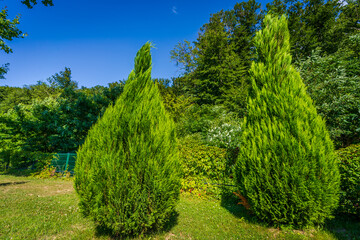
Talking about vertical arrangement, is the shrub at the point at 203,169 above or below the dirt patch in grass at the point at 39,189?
above

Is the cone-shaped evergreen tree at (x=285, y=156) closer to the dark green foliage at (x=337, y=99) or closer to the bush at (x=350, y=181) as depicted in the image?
the bush at (x=350, y=181)

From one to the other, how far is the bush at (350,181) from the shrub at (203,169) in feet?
10.5

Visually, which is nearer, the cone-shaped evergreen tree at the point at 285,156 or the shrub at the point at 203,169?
the cone-shaped evergreen tree at the point at 285,156

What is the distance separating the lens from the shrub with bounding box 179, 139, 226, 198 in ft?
20.3

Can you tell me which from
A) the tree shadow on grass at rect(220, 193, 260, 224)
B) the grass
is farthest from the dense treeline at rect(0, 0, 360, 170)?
the grass

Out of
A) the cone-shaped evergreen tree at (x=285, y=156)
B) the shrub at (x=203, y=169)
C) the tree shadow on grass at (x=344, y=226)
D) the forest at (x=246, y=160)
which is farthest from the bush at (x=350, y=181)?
the shrub at (x=203, y=169)

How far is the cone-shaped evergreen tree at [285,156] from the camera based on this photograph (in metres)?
3.06

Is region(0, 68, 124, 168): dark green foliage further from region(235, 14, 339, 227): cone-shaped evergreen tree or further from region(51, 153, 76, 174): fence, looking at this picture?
region(235, 14, 339, 227): cone-shaped evergreen tree

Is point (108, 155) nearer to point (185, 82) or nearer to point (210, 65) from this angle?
point (210, 65)

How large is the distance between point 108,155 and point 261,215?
3.45 m

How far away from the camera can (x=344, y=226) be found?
355cm

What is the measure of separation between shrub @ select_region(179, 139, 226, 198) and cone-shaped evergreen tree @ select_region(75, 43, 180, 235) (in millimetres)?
3570

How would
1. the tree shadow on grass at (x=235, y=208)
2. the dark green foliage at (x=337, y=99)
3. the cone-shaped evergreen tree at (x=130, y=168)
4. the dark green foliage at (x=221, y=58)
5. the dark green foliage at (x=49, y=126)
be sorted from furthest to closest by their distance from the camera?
the dark green foliage at (x=221, y=58), the dark green foliage at (x=49, y=126), the dark green foliage at (x=337, y=99), the tree shadow on grass at (x=235, y=208), the cone-shaped evergreen tree at (x=130, y=168)

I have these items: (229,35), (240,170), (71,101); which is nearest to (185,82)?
(229,35)
